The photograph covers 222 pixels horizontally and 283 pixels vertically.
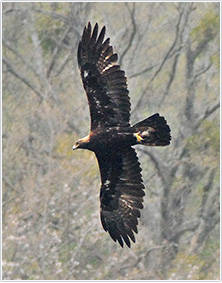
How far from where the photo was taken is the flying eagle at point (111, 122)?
11180 mm

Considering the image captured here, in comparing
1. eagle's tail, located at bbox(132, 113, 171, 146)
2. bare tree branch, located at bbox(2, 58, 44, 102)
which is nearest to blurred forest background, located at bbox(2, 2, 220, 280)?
bare tree branch, located at bbox(2, 58, 44, 102)

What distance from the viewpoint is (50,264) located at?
21344 millimetres

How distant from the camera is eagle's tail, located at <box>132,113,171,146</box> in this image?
11156mm

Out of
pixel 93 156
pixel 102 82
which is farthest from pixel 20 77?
pixel 102 82

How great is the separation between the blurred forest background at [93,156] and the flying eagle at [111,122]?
910 cm

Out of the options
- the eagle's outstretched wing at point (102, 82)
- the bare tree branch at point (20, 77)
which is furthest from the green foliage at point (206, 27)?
the eagle's outstretched wing at point (102, 82)

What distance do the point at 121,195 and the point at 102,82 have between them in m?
1.40

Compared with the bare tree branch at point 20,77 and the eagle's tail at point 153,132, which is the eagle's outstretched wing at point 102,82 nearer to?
the eagle's tail at point 153,132

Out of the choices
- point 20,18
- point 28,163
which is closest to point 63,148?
point 28,163

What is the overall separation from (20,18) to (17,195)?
4991mm

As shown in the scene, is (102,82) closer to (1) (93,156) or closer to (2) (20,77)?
(1) (93,156)

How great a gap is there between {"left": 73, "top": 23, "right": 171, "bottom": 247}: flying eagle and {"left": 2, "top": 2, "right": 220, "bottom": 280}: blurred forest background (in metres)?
9.10

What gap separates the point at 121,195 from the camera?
1195cm

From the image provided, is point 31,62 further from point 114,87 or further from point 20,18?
point 114,87
